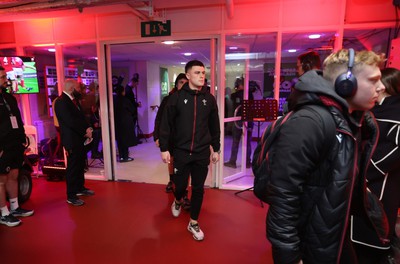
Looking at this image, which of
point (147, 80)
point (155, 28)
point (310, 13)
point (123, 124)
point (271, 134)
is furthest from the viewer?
point (147, 80)

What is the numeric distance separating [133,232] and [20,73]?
123 inches

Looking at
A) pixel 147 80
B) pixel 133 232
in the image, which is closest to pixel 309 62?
pixel 133 232

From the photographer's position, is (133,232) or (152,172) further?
(152,172)

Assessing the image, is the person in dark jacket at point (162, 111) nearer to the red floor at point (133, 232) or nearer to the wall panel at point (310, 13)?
the red floor at point (133, 232)

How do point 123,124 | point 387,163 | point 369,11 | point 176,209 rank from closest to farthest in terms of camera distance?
point 387,163 < point 176,209 < point 369,11 < point 123,124

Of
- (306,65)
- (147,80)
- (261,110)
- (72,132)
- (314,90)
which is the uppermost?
(147,80)

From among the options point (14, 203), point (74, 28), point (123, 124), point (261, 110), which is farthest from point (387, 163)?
point (123, 124)

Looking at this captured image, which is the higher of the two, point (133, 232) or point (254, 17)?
point (254, 17)

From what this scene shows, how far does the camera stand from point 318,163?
100 centimetres

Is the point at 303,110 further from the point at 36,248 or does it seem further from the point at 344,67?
the point at 36,248

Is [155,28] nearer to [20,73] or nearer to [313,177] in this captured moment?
[20,73]

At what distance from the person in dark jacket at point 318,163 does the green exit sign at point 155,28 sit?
2956 mm

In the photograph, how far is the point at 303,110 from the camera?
3.28ft

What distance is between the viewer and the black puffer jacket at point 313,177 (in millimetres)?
956
